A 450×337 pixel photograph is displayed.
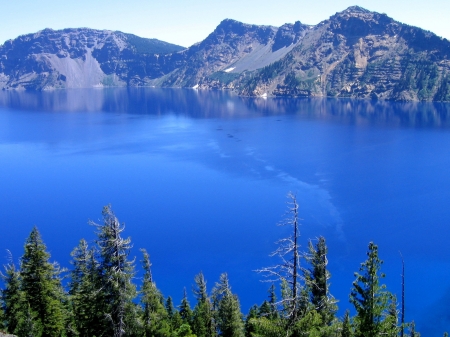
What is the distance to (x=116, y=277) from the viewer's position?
76.0 feet

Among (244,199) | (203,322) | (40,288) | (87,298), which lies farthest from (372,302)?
(244,199)

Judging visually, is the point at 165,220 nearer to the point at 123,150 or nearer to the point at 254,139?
the point at 123,150

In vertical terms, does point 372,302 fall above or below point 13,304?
above

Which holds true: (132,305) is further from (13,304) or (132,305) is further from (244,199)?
(244,199)

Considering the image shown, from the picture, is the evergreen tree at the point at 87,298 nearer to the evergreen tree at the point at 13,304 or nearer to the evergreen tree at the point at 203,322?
the evergreen tree at the point at 13,304

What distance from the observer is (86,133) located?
6526 inches

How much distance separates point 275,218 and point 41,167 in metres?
67.3

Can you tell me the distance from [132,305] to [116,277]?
2.73 meters

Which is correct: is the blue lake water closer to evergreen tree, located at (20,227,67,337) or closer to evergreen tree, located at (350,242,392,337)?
evergreen tree, located at (20,227,67,337)

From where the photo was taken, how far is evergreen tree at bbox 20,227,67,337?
29.6 m

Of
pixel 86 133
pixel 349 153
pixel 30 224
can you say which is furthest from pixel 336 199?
pixel 86 133

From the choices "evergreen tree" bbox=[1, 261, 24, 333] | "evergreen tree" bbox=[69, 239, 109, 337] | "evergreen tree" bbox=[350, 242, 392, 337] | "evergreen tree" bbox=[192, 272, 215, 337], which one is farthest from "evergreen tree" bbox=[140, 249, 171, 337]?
"evergreen tree" bbox=[350, 242, 392, 337]

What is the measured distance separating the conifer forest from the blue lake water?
16721mm

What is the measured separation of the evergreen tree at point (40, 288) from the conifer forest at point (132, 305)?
0.21ft
